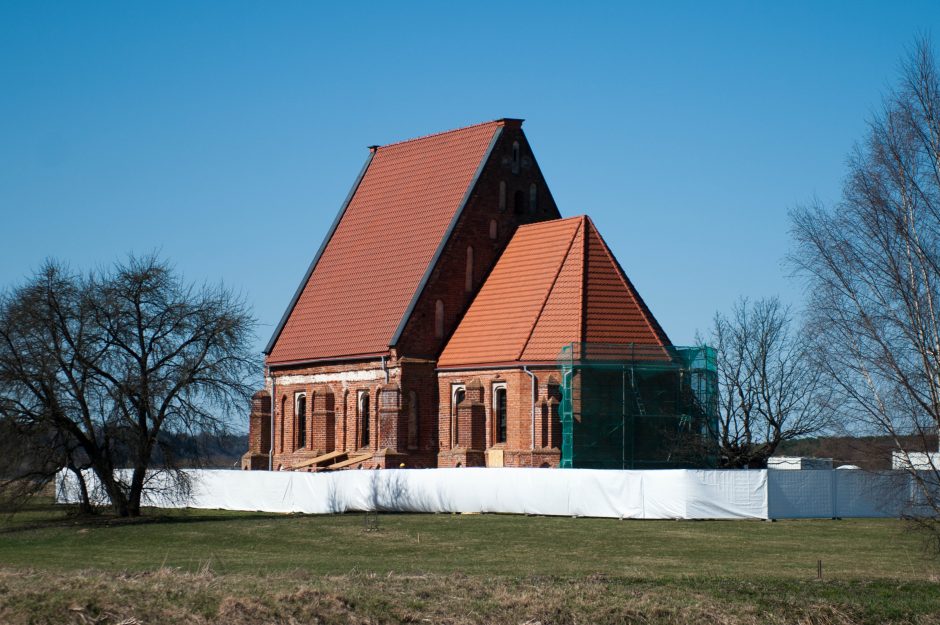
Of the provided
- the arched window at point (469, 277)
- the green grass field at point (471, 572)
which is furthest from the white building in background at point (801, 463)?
the green grass field at point (471, 572)

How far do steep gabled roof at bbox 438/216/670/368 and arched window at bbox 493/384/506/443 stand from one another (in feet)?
3.90

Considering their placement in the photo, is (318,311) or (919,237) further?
(318,311)

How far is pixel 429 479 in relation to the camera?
42250 millimetres

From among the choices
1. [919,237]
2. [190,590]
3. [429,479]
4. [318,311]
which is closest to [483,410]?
[429,479]

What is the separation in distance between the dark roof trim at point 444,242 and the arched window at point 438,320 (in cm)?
95

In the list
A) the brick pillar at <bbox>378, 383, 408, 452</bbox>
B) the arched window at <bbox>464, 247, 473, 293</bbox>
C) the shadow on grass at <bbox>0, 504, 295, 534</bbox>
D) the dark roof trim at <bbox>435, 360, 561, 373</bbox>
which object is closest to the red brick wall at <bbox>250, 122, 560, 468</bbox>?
the brick pillar at <bbox>378, 383, 408, 452</bbox>

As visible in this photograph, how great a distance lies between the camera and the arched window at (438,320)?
173ft

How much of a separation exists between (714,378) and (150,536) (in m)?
22.3

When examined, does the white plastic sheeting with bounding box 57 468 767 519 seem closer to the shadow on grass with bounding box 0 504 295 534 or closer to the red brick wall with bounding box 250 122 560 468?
the shadow on grass with bounding box 0 504 295 534

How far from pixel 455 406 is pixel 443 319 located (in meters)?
3.73

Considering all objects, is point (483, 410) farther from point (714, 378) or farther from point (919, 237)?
point (919, 237)

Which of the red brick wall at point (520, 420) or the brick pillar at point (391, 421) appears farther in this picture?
the brick pillar at point (391, 421)

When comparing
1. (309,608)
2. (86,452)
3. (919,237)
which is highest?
(919,237)

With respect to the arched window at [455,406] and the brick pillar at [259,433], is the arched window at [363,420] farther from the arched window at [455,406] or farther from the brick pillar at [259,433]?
the brick pillar at [259,433]
